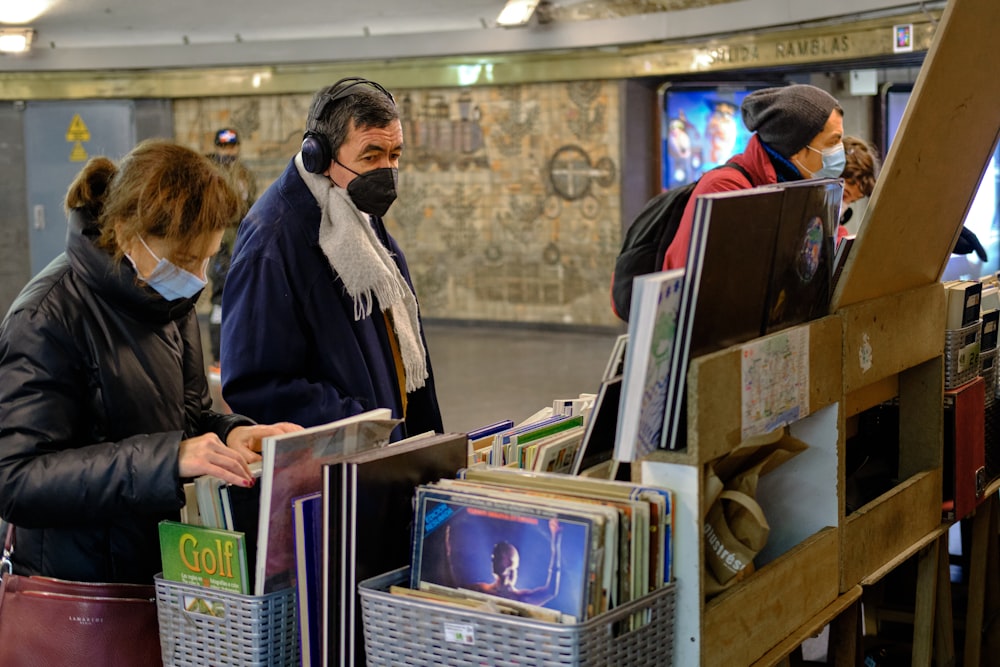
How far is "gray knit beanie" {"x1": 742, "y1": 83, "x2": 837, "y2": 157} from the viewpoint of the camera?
3209 mm

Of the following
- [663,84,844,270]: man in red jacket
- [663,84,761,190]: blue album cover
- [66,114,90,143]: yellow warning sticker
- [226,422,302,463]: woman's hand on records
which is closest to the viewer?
[226,422,302,463]: woman's hand on records

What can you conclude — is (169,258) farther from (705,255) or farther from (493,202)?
(493,202)

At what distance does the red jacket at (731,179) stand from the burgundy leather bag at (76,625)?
5.21 feet

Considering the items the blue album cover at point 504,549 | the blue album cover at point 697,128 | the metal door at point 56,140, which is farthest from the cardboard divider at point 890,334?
the metal door at point 56,140

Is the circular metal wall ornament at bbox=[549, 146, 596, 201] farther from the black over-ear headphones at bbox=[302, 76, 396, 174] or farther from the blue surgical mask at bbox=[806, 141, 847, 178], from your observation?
the black over-ear headphones at bbox=[302, 76, 396, 174]

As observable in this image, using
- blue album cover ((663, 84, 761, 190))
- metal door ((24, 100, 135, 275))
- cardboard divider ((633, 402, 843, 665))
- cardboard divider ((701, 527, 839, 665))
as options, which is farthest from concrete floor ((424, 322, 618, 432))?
cardboard divider ((701, 527, 839, 665))

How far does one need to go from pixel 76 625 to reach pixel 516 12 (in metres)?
9.13

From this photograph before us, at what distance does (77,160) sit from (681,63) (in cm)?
701

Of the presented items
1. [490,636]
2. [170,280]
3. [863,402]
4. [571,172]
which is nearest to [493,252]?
[571,172]

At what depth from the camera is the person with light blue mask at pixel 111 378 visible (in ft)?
6.36

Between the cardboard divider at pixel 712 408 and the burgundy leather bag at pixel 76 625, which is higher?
the cardboard divider at pixel 712 408

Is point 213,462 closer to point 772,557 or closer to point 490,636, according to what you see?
point 490,636

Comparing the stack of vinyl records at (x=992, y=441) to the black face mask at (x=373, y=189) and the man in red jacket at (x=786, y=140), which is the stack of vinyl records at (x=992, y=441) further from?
the black face mask at (x=373, y=189)

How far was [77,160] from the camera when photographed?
1322 cm
